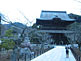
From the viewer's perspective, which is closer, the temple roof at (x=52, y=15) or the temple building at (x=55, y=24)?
the temple building at (x=55, y=24)

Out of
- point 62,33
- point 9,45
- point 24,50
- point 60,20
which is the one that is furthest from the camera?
point 60,20

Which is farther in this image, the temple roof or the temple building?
the temple roof

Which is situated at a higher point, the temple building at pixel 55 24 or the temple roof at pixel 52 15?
the temple roof at pixel 52 15

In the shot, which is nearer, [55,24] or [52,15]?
[55,24]

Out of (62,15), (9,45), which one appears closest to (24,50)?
(9,45)

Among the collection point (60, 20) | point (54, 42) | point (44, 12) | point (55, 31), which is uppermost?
point (44, 12)

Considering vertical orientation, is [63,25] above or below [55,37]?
above

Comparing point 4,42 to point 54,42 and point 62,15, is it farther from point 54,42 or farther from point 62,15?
point 62,15

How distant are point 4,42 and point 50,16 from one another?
99.7 feet

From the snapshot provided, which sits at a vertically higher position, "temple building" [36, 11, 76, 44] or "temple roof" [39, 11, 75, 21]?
"temple roof" [39, 11, 75, 21]

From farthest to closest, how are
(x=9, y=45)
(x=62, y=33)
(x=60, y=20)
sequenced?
(x=60, y=20) < (x=62, y=33) < (x=9, y=45)

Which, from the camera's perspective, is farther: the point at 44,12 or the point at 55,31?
the point at 44,12

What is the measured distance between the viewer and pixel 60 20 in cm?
4209

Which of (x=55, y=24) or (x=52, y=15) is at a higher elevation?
(x=52, y=15)
